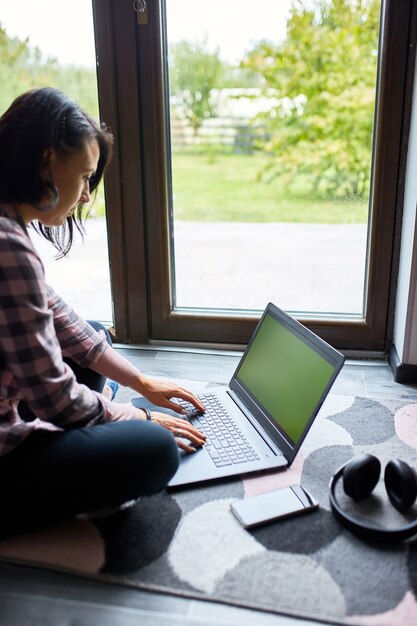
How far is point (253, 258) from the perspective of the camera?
2100 millimetres

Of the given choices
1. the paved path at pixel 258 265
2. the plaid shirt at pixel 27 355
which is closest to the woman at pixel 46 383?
the plaid shirt at pixel 27 355

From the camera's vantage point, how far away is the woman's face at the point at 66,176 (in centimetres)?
109

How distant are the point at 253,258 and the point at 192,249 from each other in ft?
0.72

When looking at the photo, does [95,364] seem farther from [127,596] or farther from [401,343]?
[401,343]

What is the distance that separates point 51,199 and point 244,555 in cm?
75

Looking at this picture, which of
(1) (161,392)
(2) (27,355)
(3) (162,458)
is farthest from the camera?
(1) (161,392)

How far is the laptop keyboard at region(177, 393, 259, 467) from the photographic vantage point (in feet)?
4.40

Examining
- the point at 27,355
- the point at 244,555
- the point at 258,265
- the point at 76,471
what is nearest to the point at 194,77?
the point at 258,265

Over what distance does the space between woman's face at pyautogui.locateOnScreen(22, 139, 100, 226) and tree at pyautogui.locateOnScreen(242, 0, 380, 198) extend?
0.89m

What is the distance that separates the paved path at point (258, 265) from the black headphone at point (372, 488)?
916 millimetres

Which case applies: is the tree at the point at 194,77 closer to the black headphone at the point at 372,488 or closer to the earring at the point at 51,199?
the earring at the point at 51,199

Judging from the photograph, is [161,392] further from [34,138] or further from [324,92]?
[324,92]

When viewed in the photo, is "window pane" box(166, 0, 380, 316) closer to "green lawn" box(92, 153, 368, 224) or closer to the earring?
"green lawn" box(92, 153, 368, 224)

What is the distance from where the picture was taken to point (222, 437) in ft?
4.56
